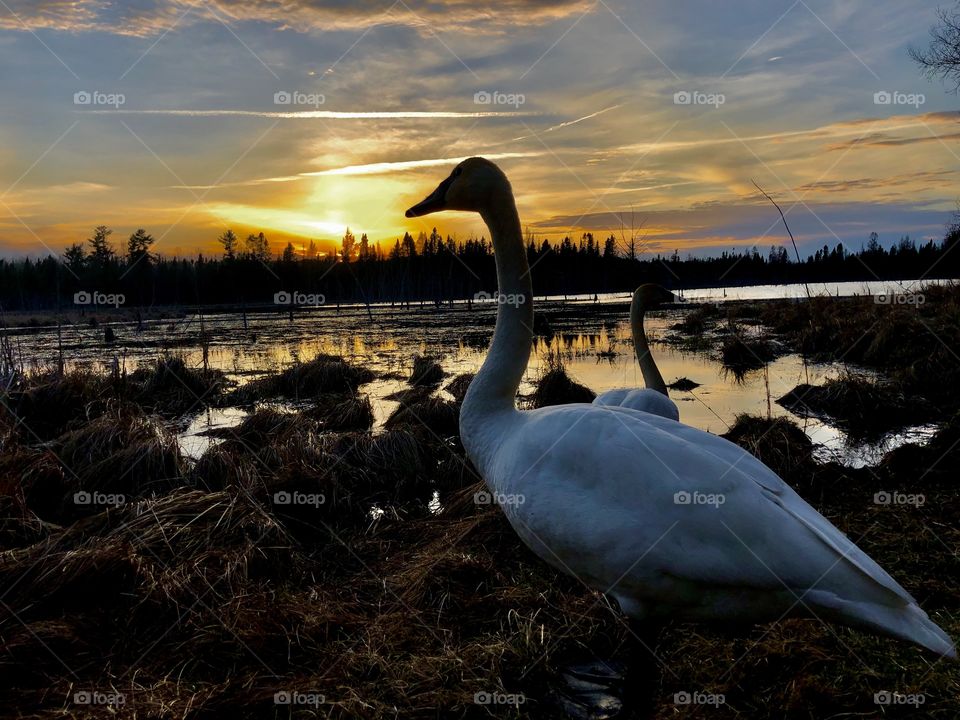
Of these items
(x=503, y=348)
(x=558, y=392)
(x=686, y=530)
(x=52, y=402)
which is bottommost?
(x=558, y=392)

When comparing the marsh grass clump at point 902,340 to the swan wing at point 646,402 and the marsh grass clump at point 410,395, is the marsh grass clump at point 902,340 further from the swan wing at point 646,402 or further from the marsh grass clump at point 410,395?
the marsh grass clump at point 410,395

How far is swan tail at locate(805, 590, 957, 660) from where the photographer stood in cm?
271

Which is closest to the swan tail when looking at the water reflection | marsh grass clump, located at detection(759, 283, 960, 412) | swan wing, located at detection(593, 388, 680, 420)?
swan wing, located at detection(593, 388, 680, 420)

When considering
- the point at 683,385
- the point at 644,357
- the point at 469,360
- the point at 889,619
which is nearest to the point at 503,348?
the point at 889,619

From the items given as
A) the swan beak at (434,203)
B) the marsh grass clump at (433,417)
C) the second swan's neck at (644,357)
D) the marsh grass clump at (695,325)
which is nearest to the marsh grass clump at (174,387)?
the marsh grass clump at (433,417)

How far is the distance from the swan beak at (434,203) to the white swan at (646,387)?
82.5 inches

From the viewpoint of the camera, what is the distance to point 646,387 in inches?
310

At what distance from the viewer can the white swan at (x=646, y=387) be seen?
20.7ft

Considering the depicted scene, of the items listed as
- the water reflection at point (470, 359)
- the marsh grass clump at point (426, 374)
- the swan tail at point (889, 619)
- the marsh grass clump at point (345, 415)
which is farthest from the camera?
the marsh grass clump at point (426, 374)

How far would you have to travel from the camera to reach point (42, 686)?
149 inches

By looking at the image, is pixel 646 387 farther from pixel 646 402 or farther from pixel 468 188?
pixel 468 188

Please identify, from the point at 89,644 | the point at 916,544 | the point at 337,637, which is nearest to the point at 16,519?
the point at 89,644

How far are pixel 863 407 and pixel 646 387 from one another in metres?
4.77

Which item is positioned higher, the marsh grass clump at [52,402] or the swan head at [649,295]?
the swan head at [649,295]
